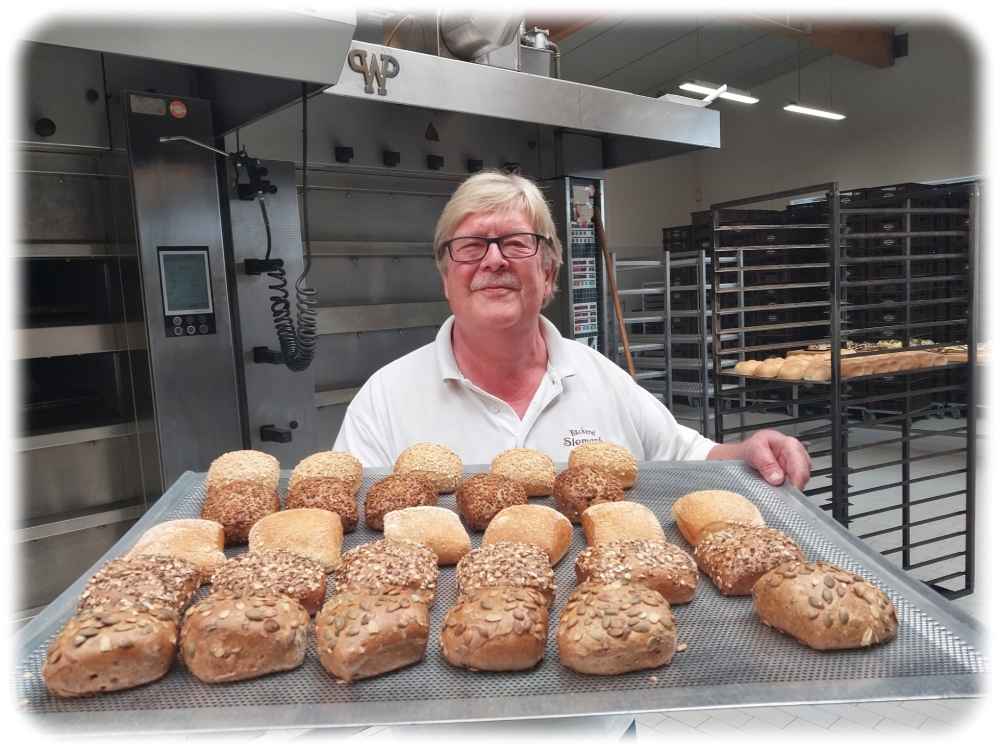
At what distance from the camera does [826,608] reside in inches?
34.5

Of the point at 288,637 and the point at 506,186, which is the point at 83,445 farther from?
the point at 288,637

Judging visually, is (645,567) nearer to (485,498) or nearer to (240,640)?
(485,498)

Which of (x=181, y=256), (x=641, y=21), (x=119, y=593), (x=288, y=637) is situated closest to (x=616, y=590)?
(x=288, y=637)

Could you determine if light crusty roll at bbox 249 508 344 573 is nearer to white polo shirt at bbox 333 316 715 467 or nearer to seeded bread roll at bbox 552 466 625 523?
seeded bread roll at bbox 552 466 625 523

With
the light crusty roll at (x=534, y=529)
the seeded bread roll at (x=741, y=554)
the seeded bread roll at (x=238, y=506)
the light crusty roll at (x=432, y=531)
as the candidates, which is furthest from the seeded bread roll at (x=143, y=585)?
the seeded bread roll at (x=741, y=554)

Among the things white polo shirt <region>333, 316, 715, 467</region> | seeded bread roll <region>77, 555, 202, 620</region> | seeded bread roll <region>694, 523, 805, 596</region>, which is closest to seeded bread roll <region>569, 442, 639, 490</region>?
seeded bread roll <region>694, 523, 805, 596</region>

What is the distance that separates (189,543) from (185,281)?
4.85ft

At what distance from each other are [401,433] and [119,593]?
1.11 meters

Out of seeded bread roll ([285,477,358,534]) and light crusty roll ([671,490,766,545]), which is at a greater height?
seeded bread roll ([285,477,358,534])

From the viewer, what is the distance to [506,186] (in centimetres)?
195

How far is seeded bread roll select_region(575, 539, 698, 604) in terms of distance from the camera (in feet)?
3.30

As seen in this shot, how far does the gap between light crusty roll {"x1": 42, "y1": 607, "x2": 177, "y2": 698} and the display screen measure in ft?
5.50

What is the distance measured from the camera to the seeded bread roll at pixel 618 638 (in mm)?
838

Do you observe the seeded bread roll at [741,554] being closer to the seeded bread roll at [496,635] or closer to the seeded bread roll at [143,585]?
the seeded bread roll at [496,635]
